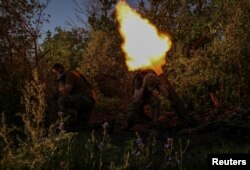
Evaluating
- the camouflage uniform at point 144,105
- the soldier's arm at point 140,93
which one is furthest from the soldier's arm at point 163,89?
the soldier's arm at point 140,93

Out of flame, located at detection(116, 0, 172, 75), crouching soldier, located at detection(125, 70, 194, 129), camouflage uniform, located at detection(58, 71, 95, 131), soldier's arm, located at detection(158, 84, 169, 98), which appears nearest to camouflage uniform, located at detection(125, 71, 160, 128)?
crouching soldier, located at detection(125, 70, 194, 129)

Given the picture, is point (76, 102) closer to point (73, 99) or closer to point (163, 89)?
point (73, 99)

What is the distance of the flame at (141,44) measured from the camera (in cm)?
1400

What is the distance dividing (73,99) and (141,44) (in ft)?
9.12

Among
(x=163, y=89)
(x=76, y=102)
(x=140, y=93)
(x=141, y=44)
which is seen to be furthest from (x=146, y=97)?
(x=76, y=102)

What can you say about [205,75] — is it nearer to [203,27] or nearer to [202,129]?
[203,27]

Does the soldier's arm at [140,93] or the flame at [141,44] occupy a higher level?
the flame at [141,44]

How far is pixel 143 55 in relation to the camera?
1399 centimetres

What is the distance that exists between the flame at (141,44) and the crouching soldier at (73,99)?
69.9 inches

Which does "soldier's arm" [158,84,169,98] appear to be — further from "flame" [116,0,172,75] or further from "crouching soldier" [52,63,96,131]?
"crouching soldier" [52,63,96,131]

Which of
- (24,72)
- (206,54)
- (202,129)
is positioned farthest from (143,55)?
(206,54)

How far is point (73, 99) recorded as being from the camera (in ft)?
42.8

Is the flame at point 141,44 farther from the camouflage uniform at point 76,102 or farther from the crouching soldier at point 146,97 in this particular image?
the camouflage uniform at point 76,102

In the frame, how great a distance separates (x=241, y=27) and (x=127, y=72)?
625cm
